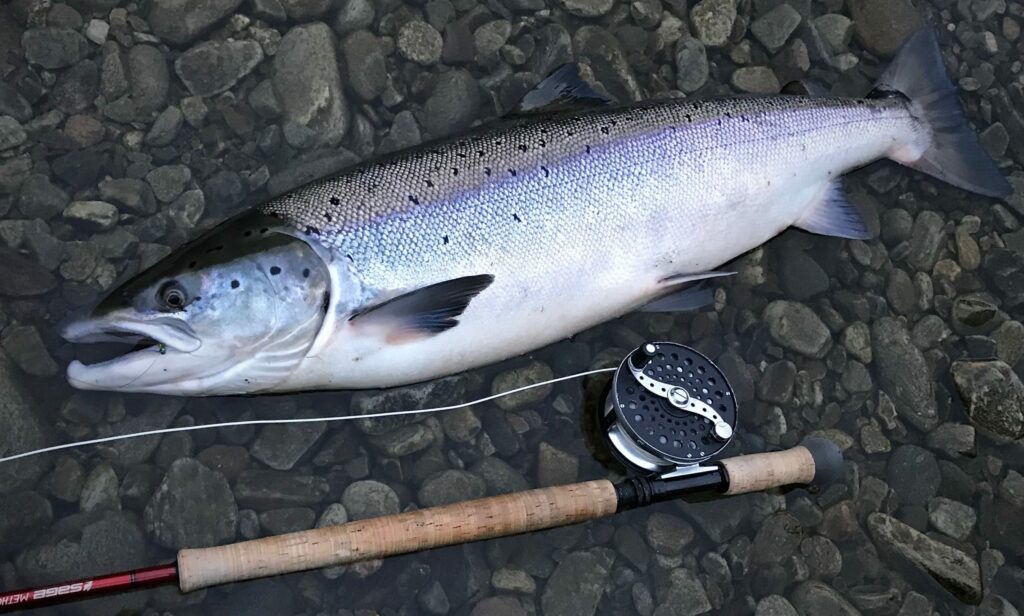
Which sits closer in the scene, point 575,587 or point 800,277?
point 575,587

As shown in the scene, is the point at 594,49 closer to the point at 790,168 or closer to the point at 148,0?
the point at 790,168

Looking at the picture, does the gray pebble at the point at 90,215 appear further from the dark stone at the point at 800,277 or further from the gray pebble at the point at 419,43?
the dark stone at the point at 800,277

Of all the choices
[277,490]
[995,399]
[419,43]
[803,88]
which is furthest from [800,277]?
[277,490]

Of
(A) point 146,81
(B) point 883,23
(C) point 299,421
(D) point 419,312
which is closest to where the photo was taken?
(D) point 419,312

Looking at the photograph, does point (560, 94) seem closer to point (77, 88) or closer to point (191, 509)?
point (77, 88)

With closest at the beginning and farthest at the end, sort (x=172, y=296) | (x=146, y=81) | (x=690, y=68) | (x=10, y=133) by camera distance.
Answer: (x=172, y=296) → (x=10, y=133) → (x=146, y=81) → (x=690, y=68)

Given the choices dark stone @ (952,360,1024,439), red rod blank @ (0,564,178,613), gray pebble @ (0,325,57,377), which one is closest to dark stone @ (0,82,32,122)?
gray pebble @ (0,325,57,377)

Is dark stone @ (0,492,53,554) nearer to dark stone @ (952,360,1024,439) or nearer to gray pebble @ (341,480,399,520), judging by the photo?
gray pebble @ (341,480,399,520)

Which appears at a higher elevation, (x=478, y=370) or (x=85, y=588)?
(x=85, y=588)
